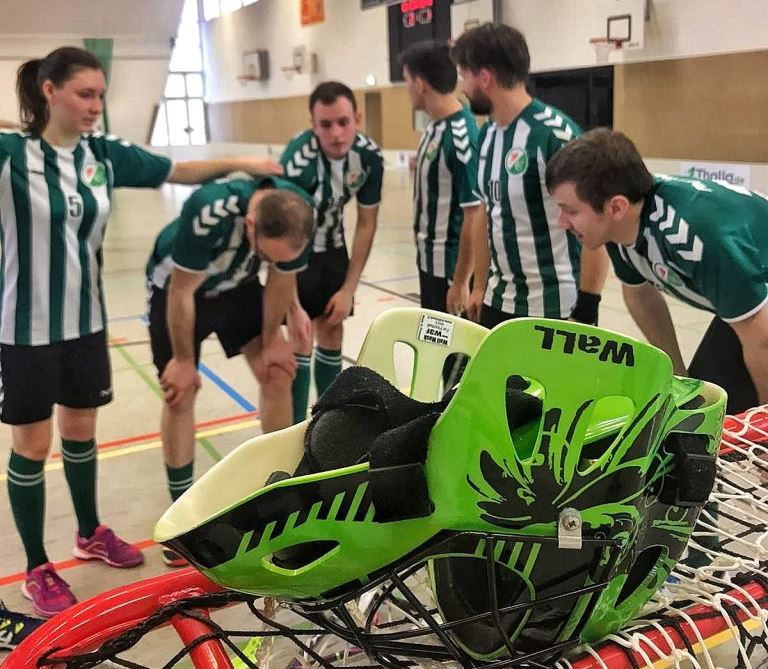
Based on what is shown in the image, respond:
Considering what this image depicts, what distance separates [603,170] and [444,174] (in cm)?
143

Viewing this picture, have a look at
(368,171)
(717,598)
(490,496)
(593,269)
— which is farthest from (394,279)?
(490,496)

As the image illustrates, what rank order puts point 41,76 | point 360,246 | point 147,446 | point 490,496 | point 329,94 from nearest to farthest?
point 490,496, point 41,76, point 329,94, point 360,246, point 147,446

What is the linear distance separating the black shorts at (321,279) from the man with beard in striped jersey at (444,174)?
0.38 metres

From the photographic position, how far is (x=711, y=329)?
86.0 inches

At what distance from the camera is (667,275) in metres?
1.91

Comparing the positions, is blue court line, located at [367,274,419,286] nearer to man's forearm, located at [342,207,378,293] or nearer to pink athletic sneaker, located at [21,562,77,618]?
man's forearm, located at [342,207,378,293]

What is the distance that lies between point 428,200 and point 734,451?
2.11 metres

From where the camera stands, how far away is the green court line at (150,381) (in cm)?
348

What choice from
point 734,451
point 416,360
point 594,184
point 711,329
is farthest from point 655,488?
point 711,329

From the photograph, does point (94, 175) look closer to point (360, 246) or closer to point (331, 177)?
point (331, 177)

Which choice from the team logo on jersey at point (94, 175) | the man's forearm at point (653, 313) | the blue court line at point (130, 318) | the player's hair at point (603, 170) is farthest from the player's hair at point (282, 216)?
the blue court line at point (130, 318)

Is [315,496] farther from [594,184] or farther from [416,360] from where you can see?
[594,184]

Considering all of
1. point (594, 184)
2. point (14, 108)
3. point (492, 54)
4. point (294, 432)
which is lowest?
point (294, 432)

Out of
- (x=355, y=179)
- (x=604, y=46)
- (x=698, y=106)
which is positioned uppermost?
(x=604, y=46)
